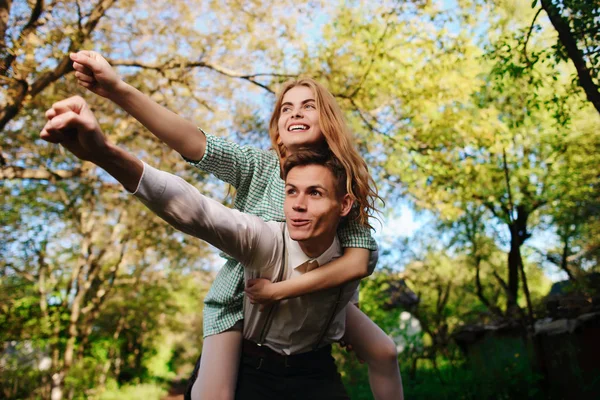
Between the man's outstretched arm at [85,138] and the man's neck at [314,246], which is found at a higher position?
the man's outstretched arm at [85,138]

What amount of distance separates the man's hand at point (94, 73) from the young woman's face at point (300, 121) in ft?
2.59

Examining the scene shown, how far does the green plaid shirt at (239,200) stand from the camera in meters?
2.06

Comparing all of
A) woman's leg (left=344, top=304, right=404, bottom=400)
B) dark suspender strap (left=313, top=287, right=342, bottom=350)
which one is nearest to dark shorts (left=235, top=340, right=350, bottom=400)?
dark suspender strap (left=313, top=287, right=342, bottom=350)

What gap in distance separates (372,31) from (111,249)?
11.4 meters

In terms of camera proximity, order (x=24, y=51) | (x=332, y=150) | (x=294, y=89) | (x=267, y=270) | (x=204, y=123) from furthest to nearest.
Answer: (x=204, y=123) < (x=24, y=51) < (x=294, y=89) < (x=332, y=150) < (x=267, y=270)

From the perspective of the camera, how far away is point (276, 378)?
212 centimetres

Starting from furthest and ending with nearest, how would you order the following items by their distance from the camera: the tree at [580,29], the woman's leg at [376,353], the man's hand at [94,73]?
the tree at [580,29], the woman's leg at [376,353], the man's hand at [94,73]

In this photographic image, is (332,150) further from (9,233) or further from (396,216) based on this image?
(9,233)

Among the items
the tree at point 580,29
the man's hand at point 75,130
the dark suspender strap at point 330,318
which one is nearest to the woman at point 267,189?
the dark suspender strap at point 330,318

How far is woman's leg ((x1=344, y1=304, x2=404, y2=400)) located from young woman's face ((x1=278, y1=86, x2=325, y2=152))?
85 centimetres

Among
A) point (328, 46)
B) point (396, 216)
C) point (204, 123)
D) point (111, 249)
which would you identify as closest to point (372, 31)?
point (328, 46)

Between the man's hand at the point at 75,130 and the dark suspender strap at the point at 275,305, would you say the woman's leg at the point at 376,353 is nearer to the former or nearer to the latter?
the dark suspender strap at the point at 275,305

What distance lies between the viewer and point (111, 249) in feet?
53.5

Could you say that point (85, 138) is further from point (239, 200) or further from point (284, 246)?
point (239, 200)
